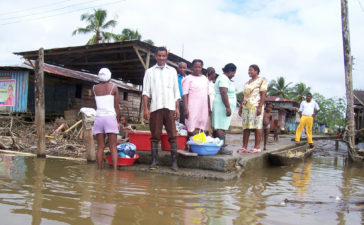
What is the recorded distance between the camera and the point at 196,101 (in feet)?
15.5

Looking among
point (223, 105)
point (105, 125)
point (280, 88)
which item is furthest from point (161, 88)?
point (280, 88)

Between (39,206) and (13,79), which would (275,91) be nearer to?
(13,79)

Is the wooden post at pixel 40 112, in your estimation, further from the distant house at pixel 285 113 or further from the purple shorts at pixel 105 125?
the distant house at pixel 285 113

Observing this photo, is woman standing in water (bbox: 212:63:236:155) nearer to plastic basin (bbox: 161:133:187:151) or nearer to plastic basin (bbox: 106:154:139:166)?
plastic basin (bbox: 161:133:187:151)

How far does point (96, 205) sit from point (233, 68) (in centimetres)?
354

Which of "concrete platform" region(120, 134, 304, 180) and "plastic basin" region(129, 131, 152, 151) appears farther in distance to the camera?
"plastic basin" region(129, 131, 152, 151)

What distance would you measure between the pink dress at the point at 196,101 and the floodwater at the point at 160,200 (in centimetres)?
105

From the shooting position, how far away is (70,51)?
13.1 metres

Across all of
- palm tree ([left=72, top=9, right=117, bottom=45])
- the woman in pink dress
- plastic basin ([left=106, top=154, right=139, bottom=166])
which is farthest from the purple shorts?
palm tree ([left=72, top=9, right=117, bottom=45])

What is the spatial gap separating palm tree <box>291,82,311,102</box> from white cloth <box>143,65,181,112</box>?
43254 mm

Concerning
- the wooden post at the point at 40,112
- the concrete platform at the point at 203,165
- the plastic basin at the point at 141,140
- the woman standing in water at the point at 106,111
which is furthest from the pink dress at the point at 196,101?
the wooden post at the point at 40,112

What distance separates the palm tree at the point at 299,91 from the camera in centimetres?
4410

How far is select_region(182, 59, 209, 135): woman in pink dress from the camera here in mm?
4723

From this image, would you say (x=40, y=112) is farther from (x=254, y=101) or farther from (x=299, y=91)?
(x=299, y=91)
